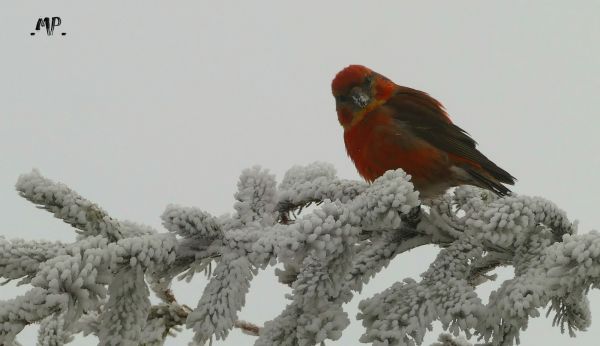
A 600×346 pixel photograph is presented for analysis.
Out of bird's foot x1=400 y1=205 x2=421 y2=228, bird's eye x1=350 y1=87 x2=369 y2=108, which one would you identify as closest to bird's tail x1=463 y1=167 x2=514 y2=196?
bird's eye x1=350 y1=87 x2=369 y2=108

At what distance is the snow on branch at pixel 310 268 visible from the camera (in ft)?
2.86

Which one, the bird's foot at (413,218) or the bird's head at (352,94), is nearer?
the bird's foot at (413,218)

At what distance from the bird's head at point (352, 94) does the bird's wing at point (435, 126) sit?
0.31ft

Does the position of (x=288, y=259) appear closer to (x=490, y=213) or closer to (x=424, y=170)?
(x=490, y=213)

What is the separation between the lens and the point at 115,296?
999mm

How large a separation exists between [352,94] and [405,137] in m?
0.34

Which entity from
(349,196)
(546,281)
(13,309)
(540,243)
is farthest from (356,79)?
(13,309)

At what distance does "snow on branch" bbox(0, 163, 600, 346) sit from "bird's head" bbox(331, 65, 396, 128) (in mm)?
1404

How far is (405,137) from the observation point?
2.31 meters

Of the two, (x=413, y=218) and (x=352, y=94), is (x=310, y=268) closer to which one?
(x=413, y=218)

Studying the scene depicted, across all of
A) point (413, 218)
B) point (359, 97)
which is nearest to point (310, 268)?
point (413, 218)

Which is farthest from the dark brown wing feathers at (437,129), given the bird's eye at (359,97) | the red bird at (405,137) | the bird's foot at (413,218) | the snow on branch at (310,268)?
the snow on branch at (310,268)

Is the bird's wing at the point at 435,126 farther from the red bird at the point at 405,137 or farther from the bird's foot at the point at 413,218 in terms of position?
the bird's foot at the point at 413,218

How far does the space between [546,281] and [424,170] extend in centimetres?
131
